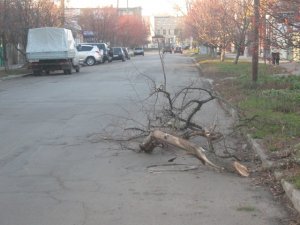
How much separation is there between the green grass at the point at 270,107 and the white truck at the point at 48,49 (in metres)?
15.1

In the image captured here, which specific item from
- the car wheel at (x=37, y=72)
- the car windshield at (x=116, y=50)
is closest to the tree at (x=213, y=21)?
the car wheel at (x=37, y=72)

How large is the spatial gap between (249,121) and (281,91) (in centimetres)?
511

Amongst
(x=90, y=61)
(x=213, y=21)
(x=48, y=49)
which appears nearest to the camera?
(x=48, y=49)

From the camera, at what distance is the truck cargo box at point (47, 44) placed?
3209 cm

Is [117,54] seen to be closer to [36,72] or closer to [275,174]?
[36,72]

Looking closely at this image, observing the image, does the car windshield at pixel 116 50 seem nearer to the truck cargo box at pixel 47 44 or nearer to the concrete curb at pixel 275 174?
the truck cargo box at pixel 47 44

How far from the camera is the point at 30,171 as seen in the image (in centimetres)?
764

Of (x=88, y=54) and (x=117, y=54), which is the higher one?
(x=88, y=54)

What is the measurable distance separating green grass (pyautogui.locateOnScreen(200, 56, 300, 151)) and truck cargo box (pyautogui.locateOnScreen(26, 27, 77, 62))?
15020 mm

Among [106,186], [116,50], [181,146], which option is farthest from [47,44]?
[116,50]

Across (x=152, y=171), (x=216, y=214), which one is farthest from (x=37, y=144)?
(x=216, y=214)

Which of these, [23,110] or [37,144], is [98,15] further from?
[37,144]

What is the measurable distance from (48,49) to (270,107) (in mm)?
21915

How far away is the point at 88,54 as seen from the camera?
161ft
